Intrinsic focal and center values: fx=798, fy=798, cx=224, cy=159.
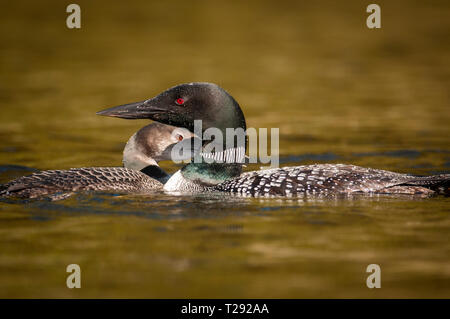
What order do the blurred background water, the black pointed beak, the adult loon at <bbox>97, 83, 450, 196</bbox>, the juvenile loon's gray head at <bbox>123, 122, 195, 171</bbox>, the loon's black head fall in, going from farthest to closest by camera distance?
the juvenile loon's gray head at <bbox>123, 122, 195, 171</bbox> < the black pointed beak < the loon's black head < the adult loon at <bbox>97, 83, 450, 196</bbox> < the blurred background water

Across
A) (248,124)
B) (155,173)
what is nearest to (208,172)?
(155,173)

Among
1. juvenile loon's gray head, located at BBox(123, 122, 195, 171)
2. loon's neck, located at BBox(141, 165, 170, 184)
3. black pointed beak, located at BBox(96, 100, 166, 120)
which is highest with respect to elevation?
black pointed beak, located at BBox(96, 100, 166, 120)

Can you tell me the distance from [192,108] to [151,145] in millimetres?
1121

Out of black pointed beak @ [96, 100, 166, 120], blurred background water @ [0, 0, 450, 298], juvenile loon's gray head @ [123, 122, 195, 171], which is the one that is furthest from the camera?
juvenile loon's gray head @ [123, 122, 195, 171]

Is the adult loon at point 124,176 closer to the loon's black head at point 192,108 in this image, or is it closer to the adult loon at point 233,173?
the adult loon at point 233,173

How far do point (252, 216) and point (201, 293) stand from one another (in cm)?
142

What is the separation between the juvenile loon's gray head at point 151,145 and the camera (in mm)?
7113

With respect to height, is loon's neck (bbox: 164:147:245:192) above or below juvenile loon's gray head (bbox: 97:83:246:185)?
below

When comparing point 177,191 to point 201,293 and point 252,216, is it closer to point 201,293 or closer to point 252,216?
point 252,216

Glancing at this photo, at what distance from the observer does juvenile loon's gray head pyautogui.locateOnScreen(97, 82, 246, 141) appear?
241 inches

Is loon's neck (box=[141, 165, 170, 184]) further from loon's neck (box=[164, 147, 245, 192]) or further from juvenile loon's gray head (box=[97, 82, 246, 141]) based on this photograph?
juvenile loon's gray head (box=[97, 82, 246, 141])

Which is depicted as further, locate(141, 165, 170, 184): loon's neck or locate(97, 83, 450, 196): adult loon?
locate(141, 165, 170, 184): loon's neck

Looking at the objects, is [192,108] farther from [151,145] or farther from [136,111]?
[151,145]

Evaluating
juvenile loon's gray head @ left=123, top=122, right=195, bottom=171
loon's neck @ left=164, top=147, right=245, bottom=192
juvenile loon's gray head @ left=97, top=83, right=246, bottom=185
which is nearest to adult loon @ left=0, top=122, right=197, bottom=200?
juvenile loon's gray head @ left=123, top=122, right=195, bottom=171
